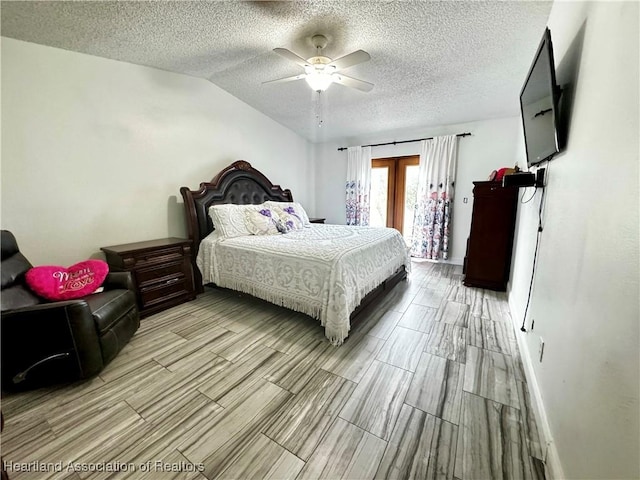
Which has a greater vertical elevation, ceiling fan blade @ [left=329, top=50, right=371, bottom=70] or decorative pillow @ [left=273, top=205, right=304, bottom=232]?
ceiling fan blade @ [left=329, top=50, right=371, bottom=70]

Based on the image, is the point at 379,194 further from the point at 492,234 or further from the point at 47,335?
the point at 47,335

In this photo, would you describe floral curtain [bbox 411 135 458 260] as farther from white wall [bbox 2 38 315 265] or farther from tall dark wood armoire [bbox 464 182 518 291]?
white wall [bbox 2 38 315 265]

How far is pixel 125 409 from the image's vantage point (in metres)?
1.49

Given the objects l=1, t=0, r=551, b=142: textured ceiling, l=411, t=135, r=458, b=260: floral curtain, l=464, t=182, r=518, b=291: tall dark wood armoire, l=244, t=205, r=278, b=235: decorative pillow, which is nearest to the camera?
l=1, t=0, r=551, b=142: textured ceiling

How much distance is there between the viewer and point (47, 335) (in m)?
1.54

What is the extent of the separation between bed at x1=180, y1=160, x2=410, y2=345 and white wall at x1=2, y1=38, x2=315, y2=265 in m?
0.35

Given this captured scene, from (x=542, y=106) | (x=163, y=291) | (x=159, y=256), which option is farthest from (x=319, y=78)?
(x=163, y=291)

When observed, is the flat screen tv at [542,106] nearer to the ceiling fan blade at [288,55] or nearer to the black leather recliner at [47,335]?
the ceiling fan blade at [288,55]

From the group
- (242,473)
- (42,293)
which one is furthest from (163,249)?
(242,473)

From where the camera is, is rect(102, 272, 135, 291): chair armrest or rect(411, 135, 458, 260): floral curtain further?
rect(411, 135, 458, 260): floral curtain

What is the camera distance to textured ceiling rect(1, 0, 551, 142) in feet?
6.33

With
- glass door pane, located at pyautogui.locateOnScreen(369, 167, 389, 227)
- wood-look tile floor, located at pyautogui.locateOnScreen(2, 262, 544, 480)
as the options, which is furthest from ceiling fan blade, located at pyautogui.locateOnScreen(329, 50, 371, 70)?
glass door pane, located at pyautogui.locateOnScreen(369, 167, 389, 227)

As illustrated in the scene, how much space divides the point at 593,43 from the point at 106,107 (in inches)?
151

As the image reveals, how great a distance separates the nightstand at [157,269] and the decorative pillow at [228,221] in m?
0.41
